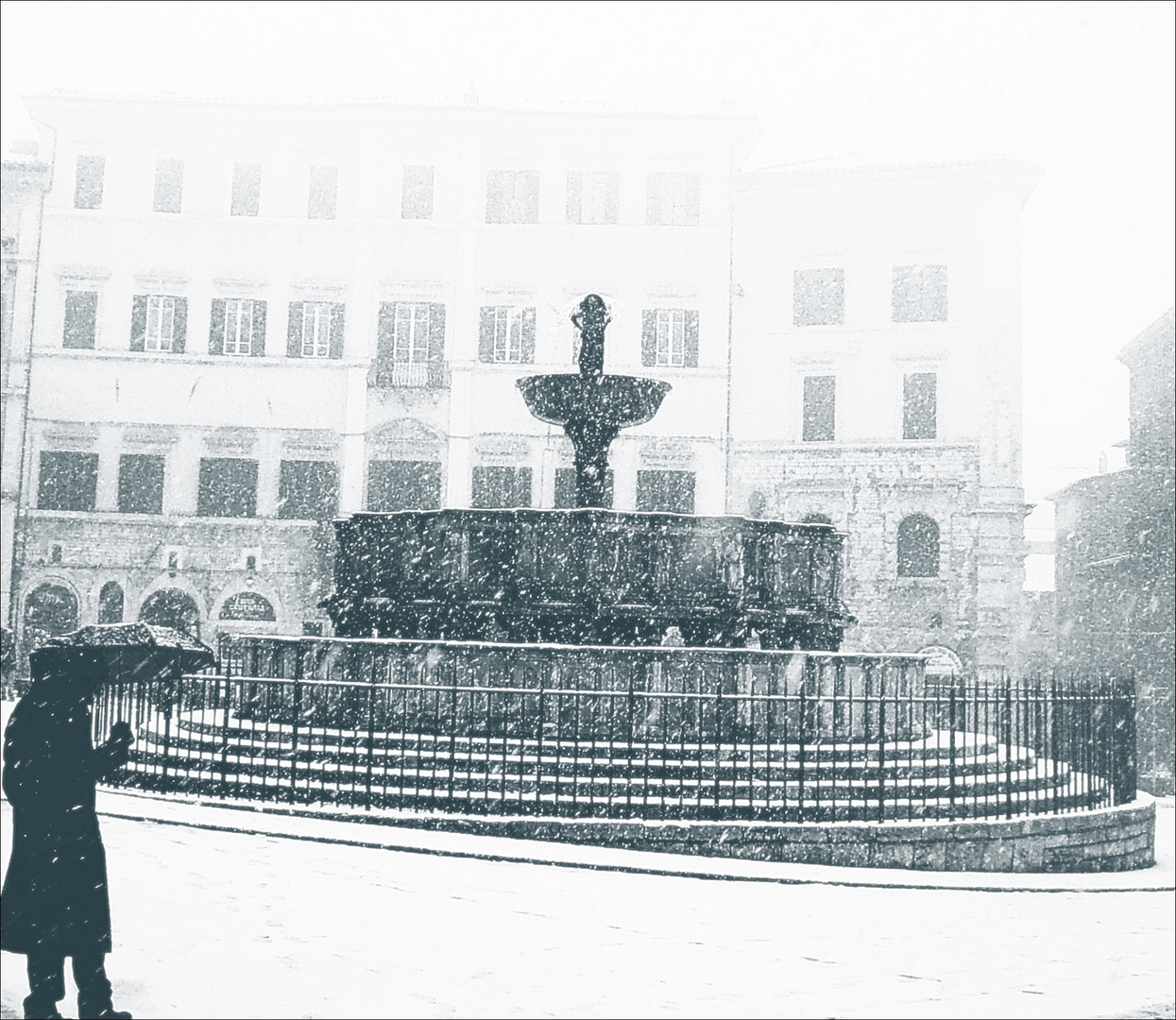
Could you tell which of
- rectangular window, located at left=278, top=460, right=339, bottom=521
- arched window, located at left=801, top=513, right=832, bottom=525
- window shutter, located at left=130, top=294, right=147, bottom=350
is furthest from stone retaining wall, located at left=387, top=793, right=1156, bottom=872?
rectangular window, located at left=278, top=460, right=339, bottom=521

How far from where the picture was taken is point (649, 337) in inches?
1042

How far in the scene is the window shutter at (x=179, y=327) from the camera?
23031 mm

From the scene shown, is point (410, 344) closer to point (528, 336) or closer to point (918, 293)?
point (528, 336)

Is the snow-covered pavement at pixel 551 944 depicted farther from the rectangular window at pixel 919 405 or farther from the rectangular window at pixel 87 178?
the rectangular window at pixel 919 405

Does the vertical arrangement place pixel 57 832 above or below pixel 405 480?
below

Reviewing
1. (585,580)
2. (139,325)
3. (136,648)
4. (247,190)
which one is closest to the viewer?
(136,648)

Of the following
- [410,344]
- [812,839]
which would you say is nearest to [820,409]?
[410,344]

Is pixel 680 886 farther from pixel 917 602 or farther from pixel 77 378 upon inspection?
pixel 917 602

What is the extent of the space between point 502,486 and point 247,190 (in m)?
7.57

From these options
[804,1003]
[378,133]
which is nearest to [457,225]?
[378,133]

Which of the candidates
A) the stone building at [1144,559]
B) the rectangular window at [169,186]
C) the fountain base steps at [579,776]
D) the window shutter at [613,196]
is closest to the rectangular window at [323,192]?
the rectangular window at [169,186]

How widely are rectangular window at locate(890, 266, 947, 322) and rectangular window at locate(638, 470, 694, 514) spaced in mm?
5891

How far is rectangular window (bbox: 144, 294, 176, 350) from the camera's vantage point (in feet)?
74.5

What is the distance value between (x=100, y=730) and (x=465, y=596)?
4.12 metres
